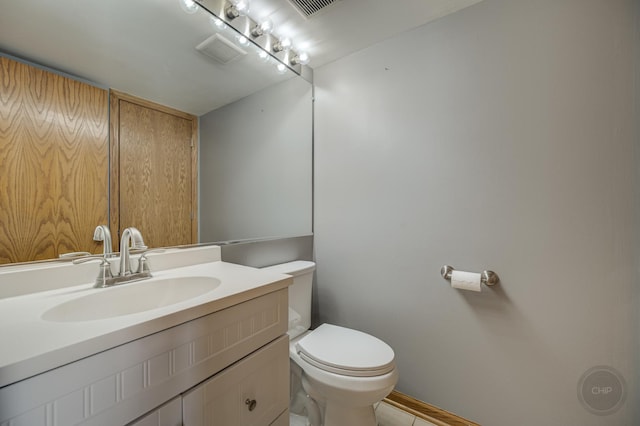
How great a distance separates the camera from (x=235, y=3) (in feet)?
3.99

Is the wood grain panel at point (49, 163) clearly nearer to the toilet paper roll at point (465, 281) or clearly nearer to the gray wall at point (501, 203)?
the gray wall at point (501, 203)

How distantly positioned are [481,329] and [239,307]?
114 centimetres

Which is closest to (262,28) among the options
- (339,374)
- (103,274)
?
(103,274)

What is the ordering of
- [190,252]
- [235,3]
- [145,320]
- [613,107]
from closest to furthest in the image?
[145,320]
[613,107]
[190,252]
[235,3]

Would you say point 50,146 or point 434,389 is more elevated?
point 50,146

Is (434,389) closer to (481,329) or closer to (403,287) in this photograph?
(481,329)

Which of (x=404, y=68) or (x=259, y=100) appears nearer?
(x=404, y=68)

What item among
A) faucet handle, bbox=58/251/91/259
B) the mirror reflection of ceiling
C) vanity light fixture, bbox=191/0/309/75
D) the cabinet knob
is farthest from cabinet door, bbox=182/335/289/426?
vanity light fixture, bbox=191/0/309/75

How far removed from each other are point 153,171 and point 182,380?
0.81 m

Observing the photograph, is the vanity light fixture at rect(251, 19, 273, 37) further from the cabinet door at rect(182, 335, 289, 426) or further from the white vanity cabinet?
the cabinet door at rect(182, 335, 289, 426)

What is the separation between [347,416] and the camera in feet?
3.55

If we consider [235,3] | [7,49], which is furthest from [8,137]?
[235,3]

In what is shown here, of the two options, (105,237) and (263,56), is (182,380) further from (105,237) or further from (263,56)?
(263,56)

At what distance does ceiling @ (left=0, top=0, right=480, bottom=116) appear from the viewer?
80 centimetres
